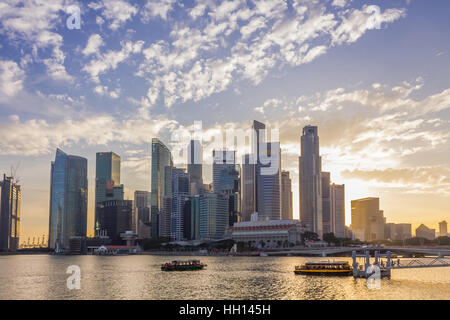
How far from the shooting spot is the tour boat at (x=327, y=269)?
105500mm

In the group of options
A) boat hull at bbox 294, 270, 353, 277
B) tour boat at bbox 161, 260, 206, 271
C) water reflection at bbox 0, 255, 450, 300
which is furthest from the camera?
tour boat at bbox 161, 260, 206, 271

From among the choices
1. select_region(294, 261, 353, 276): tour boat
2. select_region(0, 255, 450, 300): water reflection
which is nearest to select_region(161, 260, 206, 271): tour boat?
select_region(0, 255, 450, 300): water reflection

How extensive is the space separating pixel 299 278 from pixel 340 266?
1151cm

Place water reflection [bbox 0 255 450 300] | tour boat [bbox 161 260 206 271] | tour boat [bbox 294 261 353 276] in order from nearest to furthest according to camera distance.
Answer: water reflection [bbox 0 255 450 300] → tour boat [bbox 294 261 353 276] → tour boat [bbox 161 260 206 271]

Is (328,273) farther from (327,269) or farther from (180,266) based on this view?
(180,266)

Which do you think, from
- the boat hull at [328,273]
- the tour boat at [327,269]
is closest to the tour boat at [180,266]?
the tour boat at [327,269]

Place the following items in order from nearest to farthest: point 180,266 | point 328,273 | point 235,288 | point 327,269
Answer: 1. point 235,288
2. point 328,273
3. point 327,269
4. point 180,266

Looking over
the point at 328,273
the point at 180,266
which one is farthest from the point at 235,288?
the point at 180,266

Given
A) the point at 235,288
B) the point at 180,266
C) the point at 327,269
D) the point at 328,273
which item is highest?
the point at 327,269

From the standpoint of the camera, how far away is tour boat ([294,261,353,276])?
10550 cm

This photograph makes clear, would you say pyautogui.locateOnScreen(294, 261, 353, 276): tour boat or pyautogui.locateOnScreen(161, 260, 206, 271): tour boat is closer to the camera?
pyautogui.locateOnScreen(294, 261, 353, 276): tour boat

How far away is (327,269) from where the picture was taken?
107938mm

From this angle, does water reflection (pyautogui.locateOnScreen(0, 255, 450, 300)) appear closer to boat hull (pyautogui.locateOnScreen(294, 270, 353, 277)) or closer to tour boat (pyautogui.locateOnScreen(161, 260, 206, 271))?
boat hull (pyautogui.locateOnScreen(294, 270, 353, 277))
